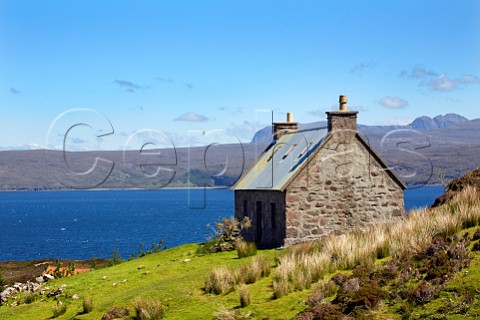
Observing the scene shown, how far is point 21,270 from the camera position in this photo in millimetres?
41344

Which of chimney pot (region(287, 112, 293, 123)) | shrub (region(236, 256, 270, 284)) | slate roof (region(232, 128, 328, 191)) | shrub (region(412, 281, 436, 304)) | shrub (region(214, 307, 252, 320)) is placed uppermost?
chimney pot (region(287, 112, 293, 123))

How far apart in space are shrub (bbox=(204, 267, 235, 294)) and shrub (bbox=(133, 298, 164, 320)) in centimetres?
173

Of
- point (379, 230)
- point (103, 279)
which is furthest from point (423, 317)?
point (103, 279)

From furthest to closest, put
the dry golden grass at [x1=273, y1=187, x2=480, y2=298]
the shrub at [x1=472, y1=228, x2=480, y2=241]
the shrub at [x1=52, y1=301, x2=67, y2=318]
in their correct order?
the shrub at [x1=52, y1=301, x2=67, y2=318], the dry golden grass at [x1=273, y1=187, x2=480, y2=298], the shrub at [x1=472, y1=228, x2=480, y2=241]

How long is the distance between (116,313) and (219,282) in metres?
3.15

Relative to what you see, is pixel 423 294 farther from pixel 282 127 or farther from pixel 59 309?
pixel 282 127

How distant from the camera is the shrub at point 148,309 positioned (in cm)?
1995

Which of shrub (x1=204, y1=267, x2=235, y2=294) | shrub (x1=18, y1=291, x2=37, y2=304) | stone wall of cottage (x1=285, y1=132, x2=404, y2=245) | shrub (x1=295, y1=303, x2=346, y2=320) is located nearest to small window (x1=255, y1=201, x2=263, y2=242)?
stone wall of cottage (x1=285, y1=132, x2=404, y2=245)

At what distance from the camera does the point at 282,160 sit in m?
35.8

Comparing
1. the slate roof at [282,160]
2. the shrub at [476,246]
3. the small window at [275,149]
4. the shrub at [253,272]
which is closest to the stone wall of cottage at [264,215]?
the slate roof at [282,160]

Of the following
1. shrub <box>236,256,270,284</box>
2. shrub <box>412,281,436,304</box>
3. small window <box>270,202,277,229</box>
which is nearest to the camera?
shrub <box>412,281,436,304</box>

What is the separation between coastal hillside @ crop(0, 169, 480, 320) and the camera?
16203mm

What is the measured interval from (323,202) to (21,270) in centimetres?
1948

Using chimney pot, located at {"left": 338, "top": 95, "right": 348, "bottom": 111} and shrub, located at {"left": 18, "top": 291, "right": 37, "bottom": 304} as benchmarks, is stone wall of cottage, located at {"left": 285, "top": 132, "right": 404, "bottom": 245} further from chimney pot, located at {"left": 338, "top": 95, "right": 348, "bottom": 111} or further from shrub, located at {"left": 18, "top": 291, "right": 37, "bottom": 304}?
shrub, located at {"left": 18, "top": 291, "right": 37, "bottom": 304}
